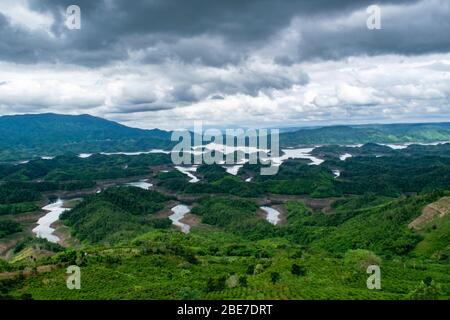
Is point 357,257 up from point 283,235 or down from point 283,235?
up

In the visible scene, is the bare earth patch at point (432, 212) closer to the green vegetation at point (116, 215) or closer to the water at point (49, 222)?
the green vegetation at point (116, 215)

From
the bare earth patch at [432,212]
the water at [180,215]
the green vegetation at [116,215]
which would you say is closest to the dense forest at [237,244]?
the bare earth patch at [432,212]

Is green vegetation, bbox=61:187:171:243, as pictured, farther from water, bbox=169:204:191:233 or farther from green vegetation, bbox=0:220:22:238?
green vegetation, bbox=0:220:22:238

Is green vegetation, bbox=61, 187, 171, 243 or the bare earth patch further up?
the bare earth patch

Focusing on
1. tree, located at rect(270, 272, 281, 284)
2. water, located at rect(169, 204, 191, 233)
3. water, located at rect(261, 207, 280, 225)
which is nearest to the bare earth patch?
tree, located at rect(270, 272, 281, 284)
